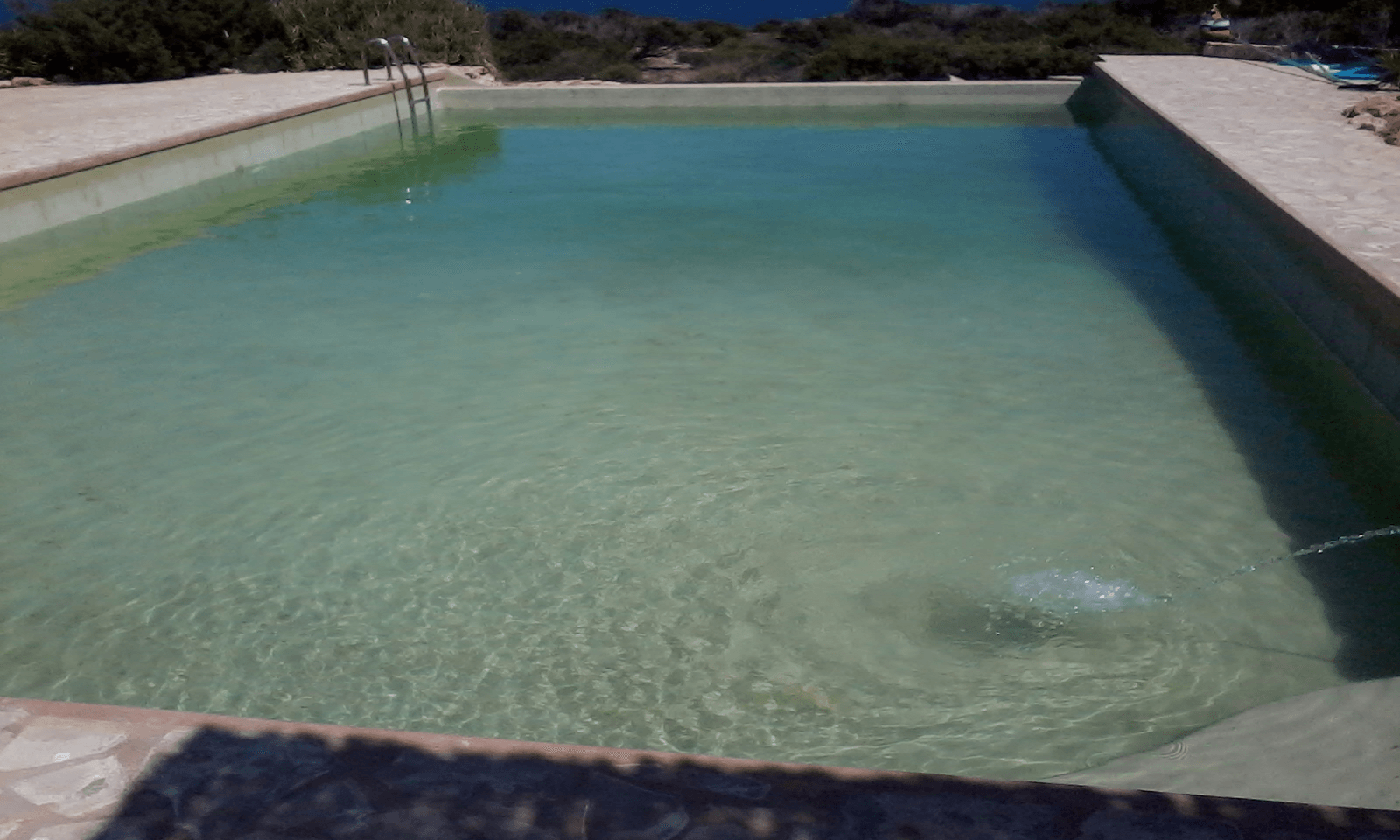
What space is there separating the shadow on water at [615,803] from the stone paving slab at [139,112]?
700cm

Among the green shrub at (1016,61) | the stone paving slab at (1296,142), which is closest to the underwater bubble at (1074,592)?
the stone paving slab at (1296,142)

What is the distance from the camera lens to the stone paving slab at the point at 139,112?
832 centimetres

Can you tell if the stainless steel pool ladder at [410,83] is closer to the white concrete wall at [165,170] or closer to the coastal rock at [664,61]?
the white concrete wall at [165,170]

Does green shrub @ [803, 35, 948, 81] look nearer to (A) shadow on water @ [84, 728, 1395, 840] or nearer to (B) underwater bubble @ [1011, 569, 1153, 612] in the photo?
(B) underwater bubble @ [1011, 569, 1153, 612]

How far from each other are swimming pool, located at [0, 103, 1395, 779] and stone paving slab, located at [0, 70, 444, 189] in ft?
7.30

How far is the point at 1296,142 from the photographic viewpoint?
7.30 m

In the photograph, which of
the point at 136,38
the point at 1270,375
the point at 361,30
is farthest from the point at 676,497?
the point at 136,38

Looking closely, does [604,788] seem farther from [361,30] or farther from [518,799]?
[361,30]

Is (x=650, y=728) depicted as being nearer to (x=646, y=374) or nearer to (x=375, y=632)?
(x=375, y=632)

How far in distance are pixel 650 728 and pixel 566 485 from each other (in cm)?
132

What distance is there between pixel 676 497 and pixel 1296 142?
5.76 metres

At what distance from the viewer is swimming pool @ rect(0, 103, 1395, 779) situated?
2.80 meters

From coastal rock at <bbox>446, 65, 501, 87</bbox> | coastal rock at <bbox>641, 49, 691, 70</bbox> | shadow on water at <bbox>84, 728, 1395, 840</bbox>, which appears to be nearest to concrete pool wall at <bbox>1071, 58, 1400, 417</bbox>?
shadow on water at <bbox>84, 728, 1395, 840</bbox>

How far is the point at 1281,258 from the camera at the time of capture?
5.37 meters
